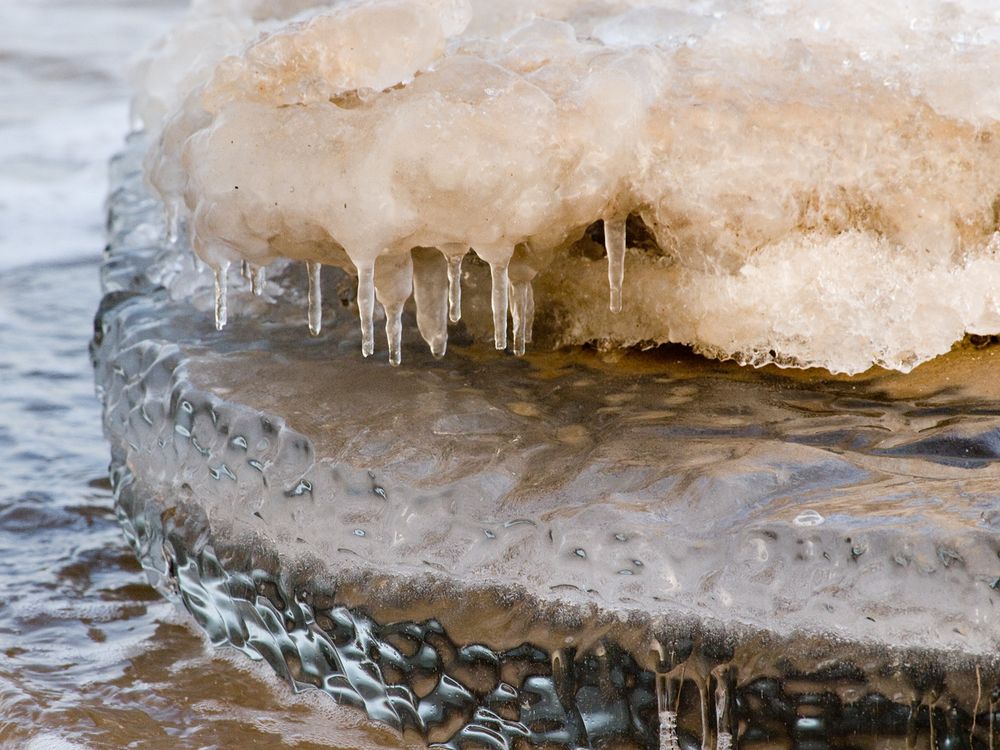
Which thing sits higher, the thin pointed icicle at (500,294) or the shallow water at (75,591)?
the thin pointed icicle at (500,294)

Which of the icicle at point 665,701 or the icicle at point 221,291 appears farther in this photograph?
the icicle at point 221,291

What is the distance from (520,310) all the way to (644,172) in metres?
0.23

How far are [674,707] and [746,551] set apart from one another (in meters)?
0.15

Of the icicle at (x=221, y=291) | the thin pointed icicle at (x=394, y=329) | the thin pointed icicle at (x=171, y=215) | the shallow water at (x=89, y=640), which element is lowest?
the shallow water at (x=89, y=640)

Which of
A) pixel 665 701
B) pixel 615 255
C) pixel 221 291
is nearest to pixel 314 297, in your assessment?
pixel 221 291

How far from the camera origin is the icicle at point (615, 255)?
1.37 m

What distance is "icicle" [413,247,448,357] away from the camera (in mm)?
1414

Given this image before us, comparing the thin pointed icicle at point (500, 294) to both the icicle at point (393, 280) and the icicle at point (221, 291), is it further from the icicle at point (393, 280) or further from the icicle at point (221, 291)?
the icicle at point (221, 291)

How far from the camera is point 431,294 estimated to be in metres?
1.43

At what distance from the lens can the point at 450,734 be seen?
1.17 m

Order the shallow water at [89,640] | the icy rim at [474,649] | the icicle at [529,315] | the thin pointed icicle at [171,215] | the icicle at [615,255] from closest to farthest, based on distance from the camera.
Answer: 1. the icy rim at [474,649]
2. the shallow water at [89,640]
3. the icicle at [615,255]
4. the icicle at [529,315]
5. the thin pointed icicle at [171,215]

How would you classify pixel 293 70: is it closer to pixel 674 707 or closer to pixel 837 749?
pixel 674 707

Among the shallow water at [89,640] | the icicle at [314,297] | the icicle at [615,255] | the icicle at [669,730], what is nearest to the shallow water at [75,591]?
the shallow water at [89,640]

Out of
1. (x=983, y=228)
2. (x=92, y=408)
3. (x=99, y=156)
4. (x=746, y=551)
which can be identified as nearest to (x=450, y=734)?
(x=746, y=551)
